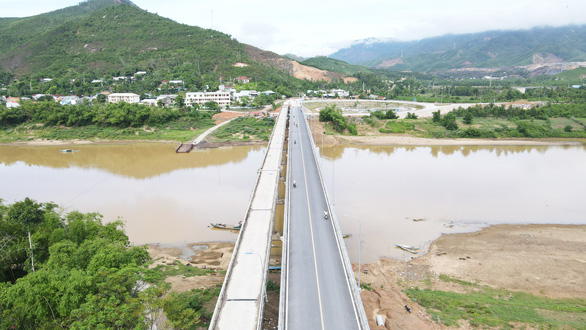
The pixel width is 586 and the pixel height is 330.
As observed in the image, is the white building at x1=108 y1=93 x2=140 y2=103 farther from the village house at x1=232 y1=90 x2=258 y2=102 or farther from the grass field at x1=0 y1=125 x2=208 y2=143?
the village house at x1=232 y1=90 x2=258 y2=102

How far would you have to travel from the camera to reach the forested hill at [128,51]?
106438mm

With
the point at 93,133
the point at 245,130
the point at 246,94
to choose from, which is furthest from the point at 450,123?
the point at 93,133

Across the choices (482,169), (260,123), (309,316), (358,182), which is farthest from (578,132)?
(309,316)

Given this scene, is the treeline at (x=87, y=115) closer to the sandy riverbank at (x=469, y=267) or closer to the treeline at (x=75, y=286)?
the sandy riverbank at (x=469, y=267)

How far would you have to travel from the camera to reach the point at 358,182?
37969mm

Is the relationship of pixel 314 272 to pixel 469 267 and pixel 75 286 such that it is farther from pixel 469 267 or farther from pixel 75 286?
pixel 469 267

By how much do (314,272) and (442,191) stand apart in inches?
912

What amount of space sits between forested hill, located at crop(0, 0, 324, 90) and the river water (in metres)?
51.9

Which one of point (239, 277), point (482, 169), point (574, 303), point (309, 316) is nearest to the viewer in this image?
point (309, 316)

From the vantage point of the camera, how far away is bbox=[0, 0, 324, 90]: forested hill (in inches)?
4190

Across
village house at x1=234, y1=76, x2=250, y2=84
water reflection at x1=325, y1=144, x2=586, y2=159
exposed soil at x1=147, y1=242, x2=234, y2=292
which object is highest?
village house at x1=234, y1=76, x2=250, y2=84

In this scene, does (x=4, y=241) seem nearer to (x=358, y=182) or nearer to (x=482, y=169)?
(x=358, y=182)

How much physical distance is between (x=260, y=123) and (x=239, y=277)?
5044cm

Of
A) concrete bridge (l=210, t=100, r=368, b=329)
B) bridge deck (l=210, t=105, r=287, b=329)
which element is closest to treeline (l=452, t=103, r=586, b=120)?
concrete bridge (l=210, t=100, r=368, b=329)
